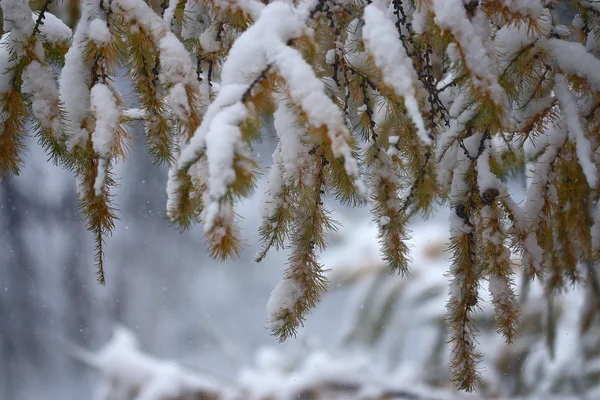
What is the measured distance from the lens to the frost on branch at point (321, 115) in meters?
0.48

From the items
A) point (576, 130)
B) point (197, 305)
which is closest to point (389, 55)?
point (576, 130)

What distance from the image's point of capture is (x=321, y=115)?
1.49ft

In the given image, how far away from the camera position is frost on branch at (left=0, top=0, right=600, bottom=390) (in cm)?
48

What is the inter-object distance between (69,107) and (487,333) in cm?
235

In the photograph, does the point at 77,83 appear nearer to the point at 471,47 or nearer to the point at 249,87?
the point at 249,87

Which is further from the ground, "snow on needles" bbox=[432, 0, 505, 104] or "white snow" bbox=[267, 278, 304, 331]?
"snow on needles" bbox=[432, 0, 505, 104]

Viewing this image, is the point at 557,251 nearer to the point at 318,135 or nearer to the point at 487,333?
the point at 318,135

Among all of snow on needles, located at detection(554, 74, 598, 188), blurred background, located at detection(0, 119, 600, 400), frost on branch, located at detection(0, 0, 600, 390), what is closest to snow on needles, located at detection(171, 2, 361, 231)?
frost on branch, located at detection(0, 0, 600, 390)

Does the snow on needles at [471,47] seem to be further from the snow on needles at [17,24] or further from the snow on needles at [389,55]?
the snow on needles at [17,24]

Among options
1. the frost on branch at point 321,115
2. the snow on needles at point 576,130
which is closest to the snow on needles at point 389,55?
the frost on branch at point 321,115

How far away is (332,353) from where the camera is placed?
304 centimetres

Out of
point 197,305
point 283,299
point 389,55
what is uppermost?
point 197,305

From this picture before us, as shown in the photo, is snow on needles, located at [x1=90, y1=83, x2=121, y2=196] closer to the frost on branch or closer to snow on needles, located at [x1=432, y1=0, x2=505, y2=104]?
the frost on branch

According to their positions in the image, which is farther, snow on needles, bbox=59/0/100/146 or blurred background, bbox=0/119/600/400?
blurred background, bbox=0/119/600/400
